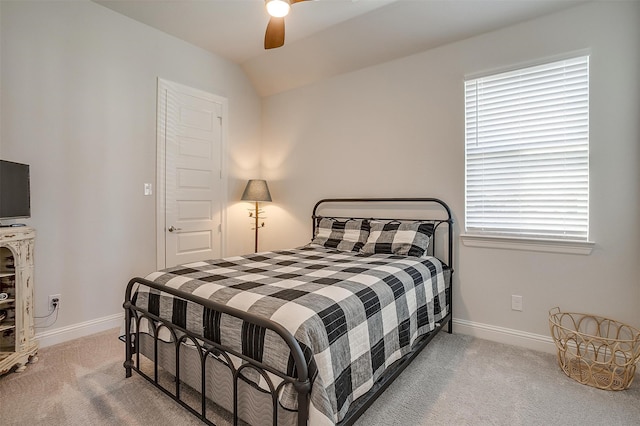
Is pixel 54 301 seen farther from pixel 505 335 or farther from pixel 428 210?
pixel 505 335

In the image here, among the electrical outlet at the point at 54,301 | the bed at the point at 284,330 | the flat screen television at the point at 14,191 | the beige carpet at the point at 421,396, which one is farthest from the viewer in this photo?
the electrical outlet at the point at 54,301

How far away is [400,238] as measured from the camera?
289 centimetres

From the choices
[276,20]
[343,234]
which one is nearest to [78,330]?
[343,234]

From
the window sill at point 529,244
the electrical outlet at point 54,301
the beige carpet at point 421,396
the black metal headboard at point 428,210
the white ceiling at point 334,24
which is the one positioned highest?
the white ceiling at point 334,24

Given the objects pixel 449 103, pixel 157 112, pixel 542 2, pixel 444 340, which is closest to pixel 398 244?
pixel 444 340

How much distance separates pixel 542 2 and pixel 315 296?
9.08 ft

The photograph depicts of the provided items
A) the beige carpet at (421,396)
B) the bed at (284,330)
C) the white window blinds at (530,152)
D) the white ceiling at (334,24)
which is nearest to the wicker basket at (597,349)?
the beige carpet at (421,396)

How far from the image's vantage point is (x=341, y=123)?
12.2ft

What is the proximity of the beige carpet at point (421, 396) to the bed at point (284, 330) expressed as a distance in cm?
17

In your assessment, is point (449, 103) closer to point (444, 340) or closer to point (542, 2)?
point (542, 2)

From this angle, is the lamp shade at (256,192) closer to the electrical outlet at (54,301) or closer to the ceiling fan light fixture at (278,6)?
the electrical outlet at (54,301)

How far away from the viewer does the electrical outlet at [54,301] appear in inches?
105

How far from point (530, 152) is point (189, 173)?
3353mm

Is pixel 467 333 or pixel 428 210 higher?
pixel 428 210
